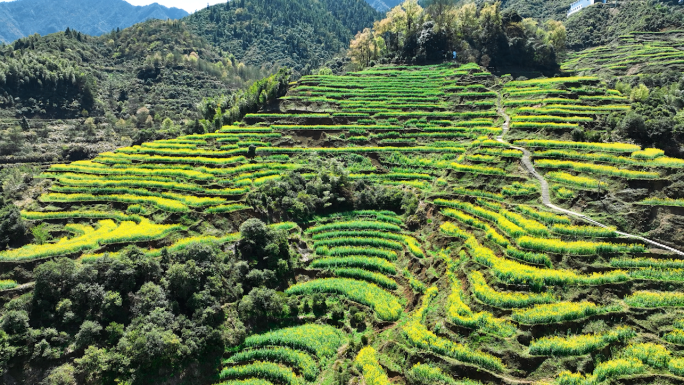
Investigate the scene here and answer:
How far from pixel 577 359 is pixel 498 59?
254 ft

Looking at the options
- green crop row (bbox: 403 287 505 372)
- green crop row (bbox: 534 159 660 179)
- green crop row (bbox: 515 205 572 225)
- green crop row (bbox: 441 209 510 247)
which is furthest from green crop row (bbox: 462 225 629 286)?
green crop row (bbox: 534 159 660 179)

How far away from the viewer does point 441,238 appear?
1335 inches

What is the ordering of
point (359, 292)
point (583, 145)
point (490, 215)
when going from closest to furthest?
point (359, 292) < point (490, 215) < point (583, 145)

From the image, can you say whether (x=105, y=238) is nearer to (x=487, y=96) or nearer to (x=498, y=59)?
(x=487, y=96)

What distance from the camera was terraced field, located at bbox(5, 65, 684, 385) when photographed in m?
21.5

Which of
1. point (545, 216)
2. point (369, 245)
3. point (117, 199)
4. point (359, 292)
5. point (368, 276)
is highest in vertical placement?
point (117, 199)

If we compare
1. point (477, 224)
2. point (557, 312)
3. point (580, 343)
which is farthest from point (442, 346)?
point (477, 224)

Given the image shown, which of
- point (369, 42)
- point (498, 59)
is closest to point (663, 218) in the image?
point (498, 59)

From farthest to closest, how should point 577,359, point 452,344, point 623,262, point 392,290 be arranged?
point 392,290 → point 623,262 → point 452,344 → point 577,359

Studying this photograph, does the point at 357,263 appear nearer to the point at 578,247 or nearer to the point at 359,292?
the point at 359,292

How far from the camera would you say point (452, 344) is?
22.3m

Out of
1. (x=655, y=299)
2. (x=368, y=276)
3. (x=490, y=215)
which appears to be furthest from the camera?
(x=490, y=215)

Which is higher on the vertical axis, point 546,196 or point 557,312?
point 546,196

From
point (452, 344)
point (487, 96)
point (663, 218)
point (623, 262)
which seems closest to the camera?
point (452, 344)
